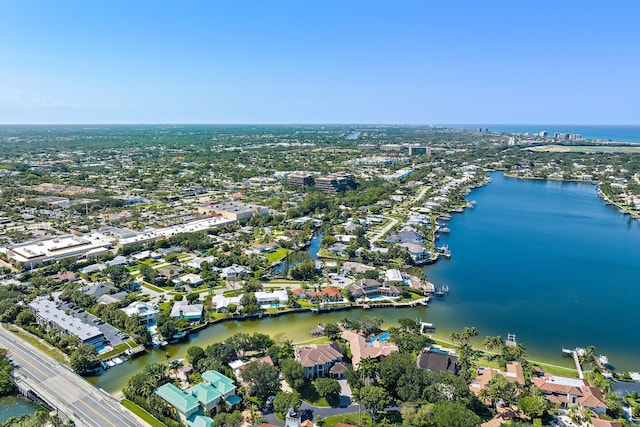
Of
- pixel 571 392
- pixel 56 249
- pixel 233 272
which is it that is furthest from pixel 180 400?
pixel 56 249

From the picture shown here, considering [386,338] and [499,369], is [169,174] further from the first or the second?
[499,369]

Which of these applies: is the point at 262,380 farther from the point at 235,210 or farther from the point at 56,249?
the point at 235,210

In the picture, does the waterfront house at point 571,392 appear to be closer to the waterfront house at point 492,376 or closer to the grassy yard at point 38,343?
the waterfront house at point 492,376

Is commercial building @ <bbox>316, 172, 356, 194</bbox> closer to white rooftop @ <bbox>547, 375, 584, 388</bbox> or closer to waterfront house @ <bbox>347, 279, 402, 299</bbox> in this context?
waterfront house @ <bbox>347, 279, 402, 299</bbox>

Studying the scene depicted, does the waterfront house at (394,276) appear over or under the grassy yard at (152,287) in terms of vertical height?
over

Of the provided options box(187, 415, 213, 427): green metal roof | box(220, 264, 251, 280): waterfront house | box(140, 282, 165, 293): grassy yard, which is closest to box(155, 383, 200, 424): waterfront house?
box(187, 415, 213, 427): green metal roof

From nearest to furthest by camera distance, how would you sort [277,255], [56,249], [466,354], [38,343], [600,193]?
[466,354] < [38,343] < [56,249] < [277,255] < [600,193]

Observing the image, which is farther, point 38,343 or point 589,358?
point 38,343

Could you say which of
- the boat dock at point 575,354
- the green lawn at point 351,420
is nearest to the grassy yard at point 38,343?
the green lawn at point 351,420
